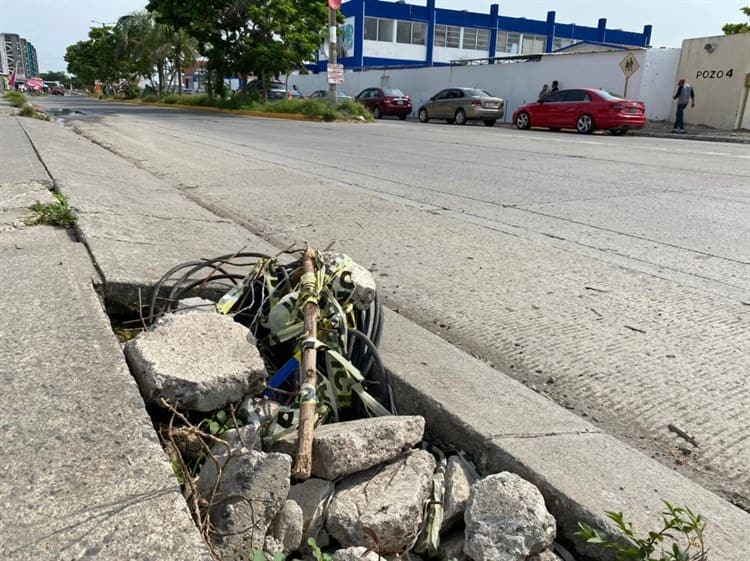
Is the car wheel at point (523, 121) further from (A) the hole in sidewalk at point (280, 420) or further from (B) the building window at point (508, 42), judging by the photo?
(B) the building window at point (508, 42)

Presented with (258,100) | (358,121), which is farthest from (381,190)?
(258,100)

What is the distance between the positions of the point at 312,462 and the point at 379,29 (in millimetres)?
52251

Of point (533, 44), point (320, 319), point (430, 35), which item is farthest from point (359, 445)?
point (533, 44)

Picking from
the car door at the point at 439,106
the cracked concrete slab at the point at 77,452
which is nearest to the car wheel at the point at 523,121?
the car door at the point at 439,106

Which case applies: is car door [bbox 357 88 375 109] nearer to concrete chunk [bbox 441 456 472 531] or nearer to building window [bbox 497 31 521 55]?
building window [bbox 497 31 521 55]

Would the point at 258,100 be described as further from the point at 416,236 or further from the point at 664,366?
the point at 664,366

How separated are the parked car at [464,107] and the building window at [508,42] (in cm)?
3164

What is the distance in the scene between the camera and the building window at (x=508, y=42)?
55.9 m

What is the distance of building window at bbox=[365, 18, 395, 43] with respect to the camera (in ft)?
162

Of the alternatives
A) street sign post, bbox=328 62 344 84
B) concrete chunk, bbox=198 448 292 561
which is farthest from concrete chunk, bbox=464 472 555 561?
street sign post, bbox=328 62 344 84

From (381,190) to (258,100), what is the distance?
91.1 feet

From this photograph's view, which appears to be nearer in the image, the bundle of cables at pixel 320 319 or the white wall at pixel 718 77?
the bundle of cables at pixel 320 319

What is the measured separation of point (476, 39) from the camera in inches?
2160

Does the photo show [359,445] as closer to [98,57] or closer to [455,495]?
[455,495]
